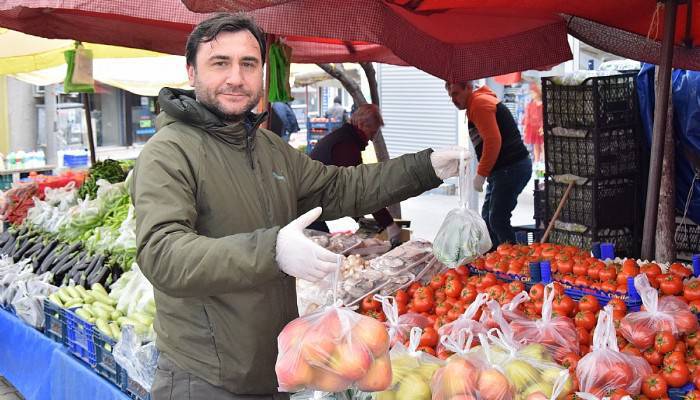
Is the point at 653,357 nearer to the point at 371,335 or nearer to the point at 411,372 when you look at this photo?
the point at 411,372

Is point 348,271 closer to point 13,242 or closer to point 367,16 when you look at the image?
point 367,16

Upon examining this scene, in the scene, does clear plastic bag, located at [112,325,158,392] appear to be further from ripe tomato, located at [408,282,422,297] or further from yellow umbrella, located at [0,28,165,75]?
yellow umbrella, located at [0,28,165,75]

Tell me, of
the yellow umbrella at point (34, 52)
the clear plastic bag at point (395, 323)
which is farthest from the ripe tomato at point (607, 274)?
the yellow umbrella at point (34, 52)

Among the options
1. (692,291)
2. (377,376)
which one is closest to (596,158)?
(692,291)

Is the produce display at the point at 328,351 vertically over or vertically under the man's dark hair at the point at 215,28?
under

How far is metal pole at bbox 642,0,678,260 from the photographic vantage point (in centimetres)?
433

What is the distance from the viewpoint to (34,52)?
1080cm

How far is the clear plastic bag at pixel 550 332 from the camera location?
127 inches

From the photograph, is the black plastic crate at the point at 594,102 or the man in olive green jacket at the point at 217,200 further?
the black plastic crate at the point at 594,102

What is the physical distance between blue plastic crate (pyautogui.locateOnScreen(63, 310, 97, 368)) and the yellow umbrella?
580cm

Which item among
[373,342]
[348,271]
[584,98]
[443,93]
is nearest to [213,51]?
[373,342]

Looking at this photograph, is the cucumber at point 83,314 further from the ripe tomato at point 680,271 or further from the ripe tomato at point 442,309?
the ripe tomato at point 680,271

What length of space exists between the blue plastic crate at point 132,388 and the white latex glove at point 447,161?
76.5 inches

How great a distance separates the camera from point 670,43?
4324 mm
